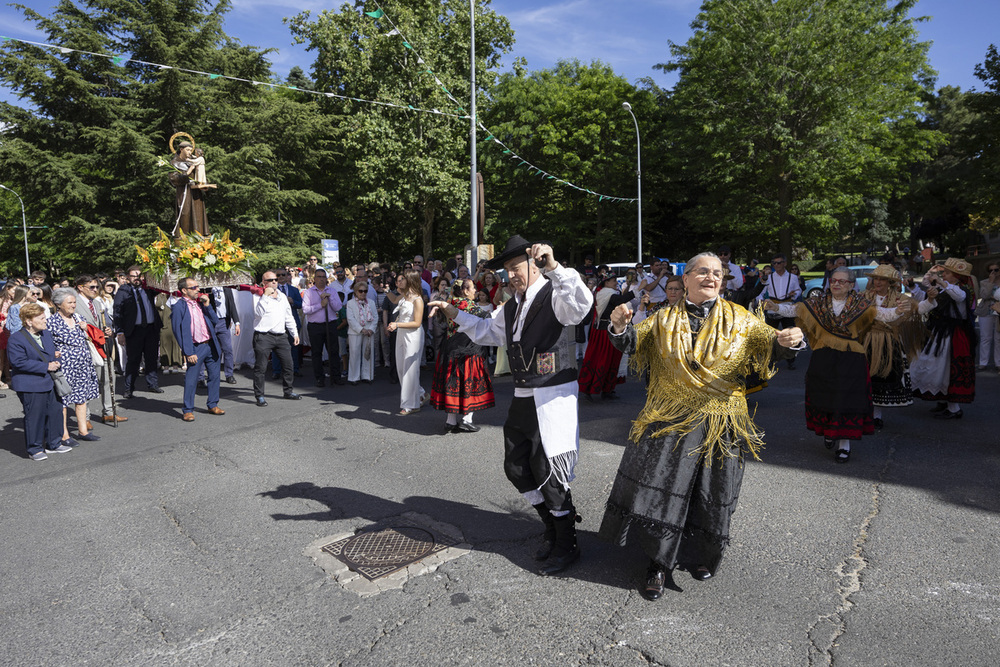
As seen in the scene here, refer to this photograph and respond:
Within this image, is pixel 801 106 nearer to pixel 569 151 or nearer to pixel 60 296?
pixel 569 151

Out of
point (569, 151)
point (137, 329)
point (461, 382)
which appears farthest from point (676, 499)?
point (569, 151)

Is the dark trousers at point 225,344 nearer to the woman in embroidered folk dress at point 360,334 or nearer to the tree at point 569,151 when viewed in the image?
the woman in embroidered folk dress at point 360,334

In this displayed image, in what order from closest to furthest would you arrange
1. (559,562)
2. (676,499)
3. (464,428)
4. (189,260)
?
(676,499)
(559,562)
(464,428)
(189,260)

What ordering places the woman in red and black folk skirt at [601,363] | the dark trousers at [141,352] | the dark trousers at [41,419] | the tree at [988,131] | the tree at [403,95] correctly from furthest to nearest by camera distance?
the tree at [403,95] → the tree at [988,131] → the dark trousers at [141,352] → the woman in red and black folk skirt at [601,363] → the dark trousers at [41,419]

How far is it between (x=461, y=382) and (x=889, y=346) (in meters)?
4.49

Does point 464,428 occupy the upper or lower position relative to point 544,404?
lower

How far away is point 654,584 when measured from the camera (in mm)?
3609

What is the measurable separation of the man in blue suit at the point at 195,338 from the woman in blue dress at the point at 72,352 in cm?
101

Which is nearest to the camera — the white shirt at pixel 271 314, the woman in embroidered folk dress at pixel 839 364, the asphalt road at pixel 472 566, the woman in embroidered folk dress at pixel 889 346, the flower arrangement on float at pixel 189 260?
the asphalt road at pixel 472 566

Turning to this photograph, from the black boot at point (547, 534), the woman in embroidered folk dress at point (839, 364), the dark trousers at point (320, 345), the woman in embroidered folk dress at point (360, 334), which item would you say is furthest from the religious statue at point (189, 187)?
the woman in embroidered folk dress at point (839, 364)

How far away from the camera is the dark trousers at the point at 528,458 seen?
3.97 m

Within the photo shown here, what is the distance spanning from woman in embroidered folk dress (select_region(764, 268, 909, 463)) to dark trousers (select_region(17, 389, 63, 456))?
282 inches

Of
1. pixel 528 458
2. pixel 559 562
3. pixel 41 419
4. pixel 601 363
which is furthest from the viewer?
pixel 601 363

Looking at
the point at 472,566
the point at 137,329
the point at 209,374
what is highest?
the point at 137,329
